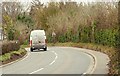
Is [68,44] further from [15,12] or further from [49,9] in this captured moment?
[15,12]

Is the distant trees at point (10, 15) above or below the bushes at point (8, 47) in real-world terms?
above

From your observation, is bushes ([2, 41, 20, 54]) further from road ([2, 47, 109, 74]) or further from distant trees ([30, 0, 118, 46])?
distant trees ([30, 0, 118, 46])

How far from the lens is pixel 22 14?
279 ft

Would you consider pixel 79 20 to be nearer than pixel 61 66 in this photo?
No

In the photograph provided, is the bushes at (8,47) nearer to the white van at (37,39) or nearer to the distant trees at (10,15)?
the white van at (37,39)

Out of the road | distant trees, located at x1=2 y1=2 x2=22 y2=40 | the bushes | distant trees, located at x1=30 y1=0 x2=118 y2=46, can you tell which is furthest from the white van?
the road

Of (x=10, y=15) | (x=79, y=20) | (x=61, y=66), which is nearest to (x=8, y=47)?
(x=61, y=66)

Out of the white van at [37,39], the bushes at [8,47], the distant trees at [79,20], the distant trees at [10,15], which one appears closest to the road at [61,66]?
the bushes at [8,47]

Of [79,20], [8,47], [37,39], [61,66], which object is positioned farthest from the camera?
[79,20]

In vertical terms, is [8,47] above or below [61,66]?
above

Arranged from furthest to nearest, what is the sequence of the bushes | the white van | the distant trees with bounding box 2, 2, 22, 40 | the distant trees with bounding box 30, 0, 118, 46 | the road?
the distant trees with bounding box 2, 2, 22, 40, the white van, the distant trees with bounding box 30, 0, 118, 46, the bushes, the road

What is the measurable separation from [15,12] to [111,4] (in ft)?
135

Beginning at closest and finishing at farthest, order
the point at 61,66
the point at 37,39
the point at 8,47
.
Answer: the point at 61,66 < the point at 8,47 < the point at 37,39

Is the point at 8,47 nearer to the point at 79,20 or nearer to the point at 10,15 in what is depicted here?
the point at 79,20
